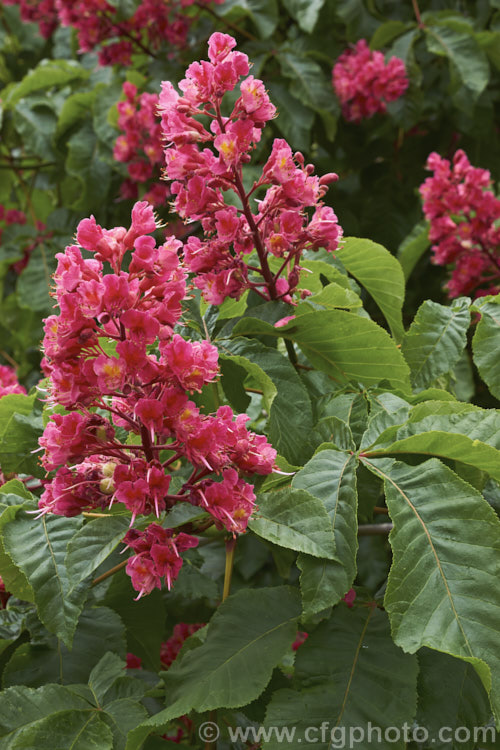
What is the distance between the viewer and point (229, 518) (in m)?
0.92

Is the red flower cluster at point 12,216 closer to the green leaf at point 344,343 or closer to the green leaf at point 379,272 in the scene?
the green leaf at point 379,272

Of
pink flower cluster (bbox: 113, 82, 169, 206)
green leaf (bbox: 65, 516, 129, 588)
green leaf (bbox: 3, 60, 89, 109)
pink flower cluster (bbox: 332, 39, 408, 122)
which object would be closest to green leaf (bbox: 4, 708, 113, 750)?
green leaf (bbox: 65, 516, 129, 588)

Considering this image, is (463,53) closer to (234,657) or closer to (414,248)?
(414,248)

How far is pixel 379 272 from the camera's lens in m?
1.49

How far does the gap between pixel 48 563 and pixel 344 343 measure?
1.85 ft

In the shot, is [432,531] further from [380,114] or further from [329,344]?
[380,114]

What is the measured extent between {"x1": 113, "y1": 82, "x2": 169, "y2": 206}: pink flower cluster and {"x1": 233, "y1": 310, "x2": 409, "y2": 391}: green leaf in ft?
5.05

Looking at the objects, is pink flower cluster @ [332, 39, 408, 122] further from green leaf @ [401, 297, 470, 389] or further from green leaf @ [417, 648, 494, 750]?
green leaf @ [417, 648, 494, 750]

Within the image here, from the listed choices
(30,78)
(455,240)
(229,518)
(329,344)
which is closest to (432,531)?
(229,518)

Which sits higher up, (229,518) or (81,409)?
(81,409)

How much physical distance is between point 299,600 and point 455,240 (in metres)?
1.32

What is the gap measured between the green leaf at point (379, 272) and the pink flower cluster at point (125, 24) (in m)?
1.67

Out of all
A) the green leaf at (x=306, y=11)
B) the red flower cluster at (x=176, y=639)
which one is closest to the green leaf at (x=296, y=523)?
the red flower cluster at (x=176, y=639)

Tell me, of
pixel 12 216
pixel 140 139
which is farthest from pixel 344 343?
pixel 12 216
